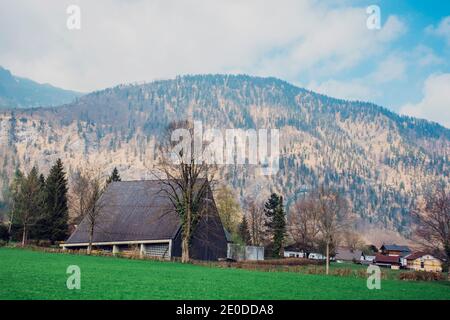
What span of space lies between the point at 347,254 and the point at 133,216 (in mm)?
99184

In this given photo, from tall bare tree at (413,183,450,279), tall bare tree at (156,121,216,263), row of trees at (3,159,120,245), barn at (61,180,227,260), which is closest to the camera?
tall bare tree at (413,183,450,279)

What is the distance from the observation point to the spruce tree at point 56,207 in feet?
190

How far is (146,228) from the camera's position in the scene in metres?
46.5

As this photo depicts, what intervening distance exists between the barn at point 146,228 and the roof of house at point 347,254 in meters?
87.5

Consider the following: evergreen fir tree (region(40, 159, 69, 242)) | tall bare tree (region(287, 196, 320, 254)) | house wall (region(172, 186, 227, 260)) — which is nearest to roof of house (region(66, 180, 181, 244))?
house wall (region(172, 186, 227, 260))

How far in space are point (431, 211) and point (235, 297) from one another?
29434mm

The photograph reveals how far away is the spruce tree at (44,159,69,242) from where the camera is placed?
190 feet

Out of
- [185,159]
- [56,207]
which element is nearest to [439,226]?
[185,159]

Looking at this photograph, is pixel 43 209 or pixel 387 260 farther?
pixel 387 260

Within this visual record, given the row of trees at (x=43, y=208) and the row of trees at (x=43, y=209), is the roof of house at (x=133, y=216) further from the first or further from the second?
the row of trees at (x=43, y=209)

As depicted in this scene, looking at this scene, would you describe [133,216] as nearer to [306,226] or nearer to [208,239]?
[208,239]

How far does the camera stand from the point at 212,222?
49719 mm

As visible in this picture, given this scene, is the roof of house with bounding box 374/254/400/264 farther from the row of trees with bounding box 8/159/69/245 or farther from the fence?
the row of trees with bounding box 8/159/69/245
